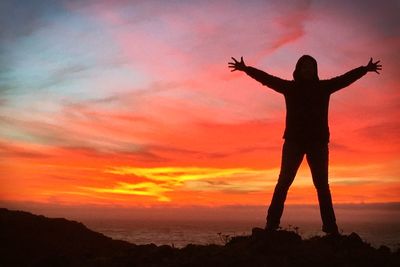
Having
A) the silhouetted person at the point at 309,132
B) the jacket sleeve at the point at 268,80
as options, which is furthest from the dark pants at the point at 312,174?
the jacket sleeve at the point at 268,80

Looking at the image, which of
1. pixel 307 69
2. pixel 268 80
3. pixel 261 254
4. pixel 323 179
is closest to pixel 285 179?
pixel 323 179

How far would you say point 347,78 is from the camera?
28.2 feet

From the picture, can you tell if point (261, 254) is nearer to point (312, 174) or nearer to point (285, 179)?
point (285, 179)

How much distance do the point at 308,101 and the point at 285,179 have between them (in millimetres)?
1597

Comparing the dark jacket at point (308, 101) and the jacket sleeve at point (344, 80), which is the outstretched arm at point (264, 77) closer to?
the dark jacket at point (308, 101)

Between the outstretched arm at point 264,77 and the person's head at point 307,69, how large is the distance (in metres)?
0.32

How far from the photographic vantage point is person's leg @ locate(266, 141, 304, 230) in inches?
335

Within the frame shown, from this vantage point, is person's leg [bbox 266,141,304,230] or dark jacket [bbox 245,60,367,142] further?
person's leg [bbox 266,141,304,230]

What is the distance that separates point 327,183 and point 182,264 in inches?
127

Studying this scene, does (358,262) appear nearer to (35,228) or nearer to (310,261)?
(310,261)

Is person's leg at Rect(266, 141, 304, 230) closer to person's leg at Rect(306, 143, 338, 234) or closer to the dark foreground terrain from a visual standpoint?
person's leg at Rect(306, 143, 338, 234)

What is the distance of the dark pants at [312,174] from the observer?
27.7ft

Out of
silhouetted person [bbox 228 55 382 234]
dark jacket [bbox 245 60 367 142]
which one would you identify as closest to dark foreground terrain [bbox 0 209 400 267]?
silhouetted person [bbox 228 55 382 234]

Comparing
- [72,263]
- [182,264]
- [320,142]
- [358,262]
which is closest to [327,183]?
[320,142]
